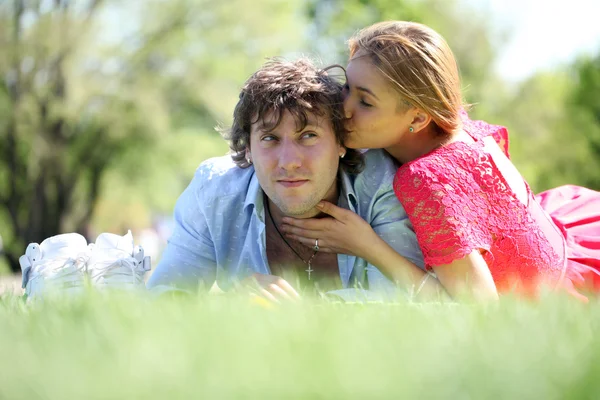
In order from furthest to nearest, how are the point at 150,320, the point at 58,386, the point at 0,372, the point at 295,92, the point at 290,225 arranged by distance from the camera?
the point at 290,225 → the point at 295,92 → the point at 150,320 → the point at 0,372 → the point at 58,386

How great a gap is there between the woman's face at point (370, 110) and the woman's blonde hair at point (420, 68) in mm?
50

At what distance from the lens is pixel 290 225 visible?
3799 mm

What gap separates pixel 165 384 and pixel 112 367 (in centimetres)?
15

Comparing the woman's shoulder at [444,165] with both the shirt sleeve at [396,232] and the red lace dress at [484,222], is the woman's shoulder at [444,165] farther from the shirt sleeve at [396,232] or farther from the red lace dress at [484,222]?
the shirt sleeve at [396,232]

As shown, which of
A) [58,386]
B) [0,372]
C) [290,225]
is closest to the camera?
[58,386]

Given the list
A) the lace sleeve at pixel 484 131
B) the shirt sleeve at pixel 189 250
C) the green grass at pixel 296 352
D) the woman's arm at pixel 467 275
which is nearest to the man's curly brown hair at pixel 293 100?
the shirt sleeve at pixel 189 250

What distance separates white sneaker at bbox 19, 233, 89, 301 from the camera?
126 inches

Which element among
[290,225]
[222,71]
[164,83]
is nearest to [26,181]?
[164,83]

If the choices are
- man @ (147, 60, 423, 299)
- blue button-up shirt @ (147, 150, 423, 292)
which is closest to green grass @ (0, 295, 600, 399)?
man @ (147, 60, 423, 299)

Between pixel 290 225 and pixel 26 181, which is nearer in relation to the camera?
pixel 290 225

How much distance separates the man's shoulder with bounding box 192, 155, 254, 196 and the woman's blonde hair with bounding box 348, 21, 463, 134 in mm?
1037

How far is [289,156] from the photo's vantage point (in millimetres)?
3434

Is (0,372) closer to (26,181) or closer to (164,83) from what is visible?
(164,83)

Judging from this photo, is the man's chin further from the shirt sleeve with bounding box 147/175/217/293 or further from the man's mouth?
the shirt sleeve with bounding box 147/175/217/293
